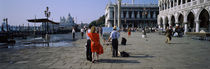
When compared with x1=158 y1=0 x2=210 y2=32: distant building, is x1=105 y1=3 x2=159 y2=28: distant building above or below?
above

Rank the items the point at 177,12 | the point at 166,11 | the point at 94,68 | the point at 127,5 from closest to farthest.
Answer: the point at 94,68, the point at 177,12, the point at 166,11, the point at 127,5

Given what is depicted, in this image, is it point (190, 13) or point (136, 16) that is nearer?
point (190, 13)

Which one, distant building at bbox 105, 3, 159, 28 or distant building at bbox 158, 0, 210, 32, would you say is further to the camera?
distant building at bbox 105, 3, 159, 28

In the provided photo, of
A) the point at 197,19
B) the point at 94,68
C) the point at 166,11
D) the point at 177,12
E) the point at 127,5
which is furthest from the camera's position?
the point at 127,5

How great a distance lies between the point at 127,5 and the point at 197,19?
50.6 metres

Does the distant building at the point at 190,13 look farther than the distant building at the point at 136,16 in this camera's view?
No

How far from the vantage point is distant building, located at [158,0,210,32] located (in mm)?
22331

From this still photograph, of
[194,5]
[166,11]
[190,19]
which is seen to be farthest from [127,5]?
[194,5]

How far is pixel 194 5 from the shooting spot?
23.2 meters

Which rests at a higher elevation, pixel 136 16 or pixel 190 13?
pixel 136 16

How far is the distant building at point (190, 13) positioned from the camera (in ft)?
73.3

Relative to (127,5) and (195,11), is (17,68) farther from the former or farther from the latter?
(127,5)

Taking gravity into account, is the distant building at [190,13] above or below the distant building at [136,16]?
below

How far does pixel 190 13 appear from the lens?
27391 mm
